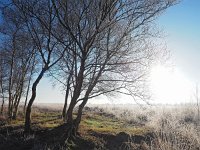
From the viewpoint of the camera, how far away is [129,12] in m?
14.7

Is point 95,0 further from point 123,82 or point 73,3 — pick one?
point 123,82

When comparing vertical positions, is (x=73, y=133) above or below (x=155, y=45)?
below

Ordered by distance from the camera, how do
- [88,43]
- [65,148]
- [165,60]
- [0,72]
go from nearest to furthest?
1. [65,148]
2. [88,43]
3. [165,60]
4. [0,72]

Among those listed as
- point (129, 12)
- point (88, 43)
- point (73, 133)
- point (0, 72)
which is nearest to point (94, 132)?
point (73, 133)

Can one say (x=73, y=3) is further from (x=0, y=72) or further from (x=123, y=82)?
(x=0, y=72)

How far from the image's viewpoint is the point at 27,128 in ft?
52.7

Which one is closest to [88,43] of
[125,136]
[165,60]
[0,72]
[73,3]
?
[73,3]

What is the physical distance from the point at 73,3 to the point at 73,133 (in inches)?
231

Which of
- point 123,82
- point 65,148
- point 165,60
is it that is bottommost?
point 65,148

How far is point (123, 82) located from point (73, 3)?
4453mm

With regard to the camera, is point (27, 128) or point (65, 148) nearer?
point (65, 148)

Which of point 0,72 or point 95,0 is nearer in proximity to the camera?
point 95,0

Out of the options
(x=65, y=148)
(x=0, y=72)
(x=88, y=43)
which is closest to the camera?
(x=65, y=148)

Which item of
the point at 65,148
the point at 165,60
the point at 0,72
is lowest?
the point at 65,148
